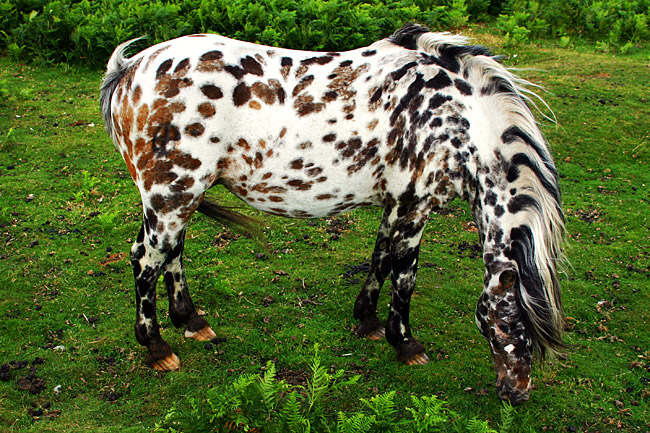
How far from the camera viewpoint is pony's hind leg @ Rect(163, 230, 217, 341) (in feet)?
16.8

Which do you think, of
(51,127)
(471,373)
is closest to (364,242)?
(471,373)

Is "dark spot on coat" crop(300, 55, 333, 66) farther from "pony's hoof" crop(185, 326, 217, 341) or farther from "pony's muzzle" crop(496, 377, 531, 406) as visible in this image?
"pony's muzzle" crop(496, 377, 531, 406)

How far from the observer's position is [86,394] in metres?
4.45

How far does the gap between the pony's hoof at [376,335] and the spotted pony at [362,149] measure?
74 centimetres

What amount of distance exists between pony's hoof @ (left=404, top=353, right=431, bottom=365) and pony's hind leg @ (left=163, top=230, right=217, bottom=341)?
1.76 m

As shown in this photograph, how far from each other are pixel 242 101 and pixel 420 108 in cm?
140

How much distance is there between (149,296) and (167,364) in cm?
59

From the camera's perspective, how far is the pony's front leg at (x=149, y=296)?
15.1 feet

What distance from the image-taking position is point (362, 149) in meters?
4.61

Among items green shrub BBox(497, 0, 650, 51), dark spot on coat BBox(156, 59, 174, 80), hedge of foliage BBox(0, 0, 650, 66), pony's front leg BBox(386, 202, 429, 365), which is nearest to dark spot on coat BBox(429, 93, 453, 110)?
pony's front leg BBox(386, 202, 429, 365)

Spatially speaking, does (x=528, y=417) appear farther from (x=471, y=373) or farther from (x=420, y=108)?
(x=420, y=108)

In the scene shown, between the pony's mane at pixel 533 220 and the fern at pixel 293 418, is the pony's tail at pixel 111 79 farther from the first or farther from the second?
the pony's mane at pixel 533 220

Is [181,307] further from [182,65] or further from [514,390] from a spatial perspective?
[514,390]

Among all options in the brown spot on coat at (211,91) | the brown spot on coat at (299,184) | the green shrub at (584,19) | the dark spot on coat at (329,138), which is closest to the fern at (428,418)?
the brown spot on coat at (299,184)
